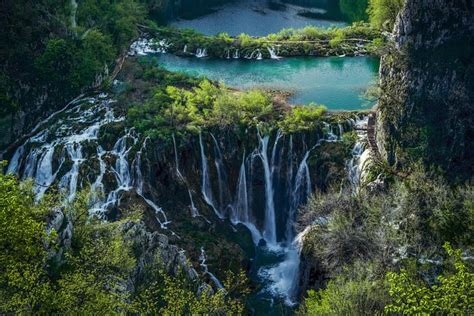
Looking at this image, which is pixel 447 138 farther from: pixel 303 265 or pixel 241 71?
pixel 241 71

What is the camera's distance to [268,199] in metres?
48.0

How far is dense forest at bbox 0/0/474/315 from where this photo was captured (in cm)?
2772

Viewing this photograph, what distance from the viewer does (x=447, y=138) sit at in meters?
41.2

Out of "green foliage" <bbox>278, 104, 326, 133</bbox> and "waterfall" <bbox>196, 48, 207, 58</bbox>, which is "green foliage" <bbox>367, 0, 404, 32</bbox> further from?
"green foliage" <bbox>278, 104, 326, 133</bbox>

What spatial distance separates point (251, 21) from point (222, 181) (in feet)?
145

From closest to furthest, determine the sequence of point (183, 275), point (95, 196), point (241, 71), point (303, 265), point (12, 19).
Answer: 1. point (183, 275)
2. point (303, 265)
3. point (95, 196)
4. point (12, 19)
5. point (241, 71)

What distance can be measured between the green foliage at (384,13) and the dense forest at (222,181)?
1807 cm

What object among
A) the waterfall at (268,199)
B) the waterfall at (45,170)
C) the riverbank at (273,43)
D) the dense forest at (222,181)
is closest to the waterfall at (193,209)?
the dense forest at (222,181)

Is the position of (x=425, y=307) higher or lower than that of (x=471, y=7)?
lower

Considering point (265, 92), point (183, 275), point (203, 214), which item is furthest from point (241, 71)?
point (183, 275)

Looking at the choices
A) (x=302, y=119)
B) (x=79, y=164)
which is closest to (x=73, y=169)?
(x=79, y=164)

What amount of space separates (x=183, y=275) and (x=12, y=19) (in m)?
34.2

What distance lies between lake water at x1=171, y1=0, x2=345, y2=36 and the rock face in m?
38.8

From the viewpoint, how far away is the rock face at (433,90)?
4069 centimetres
